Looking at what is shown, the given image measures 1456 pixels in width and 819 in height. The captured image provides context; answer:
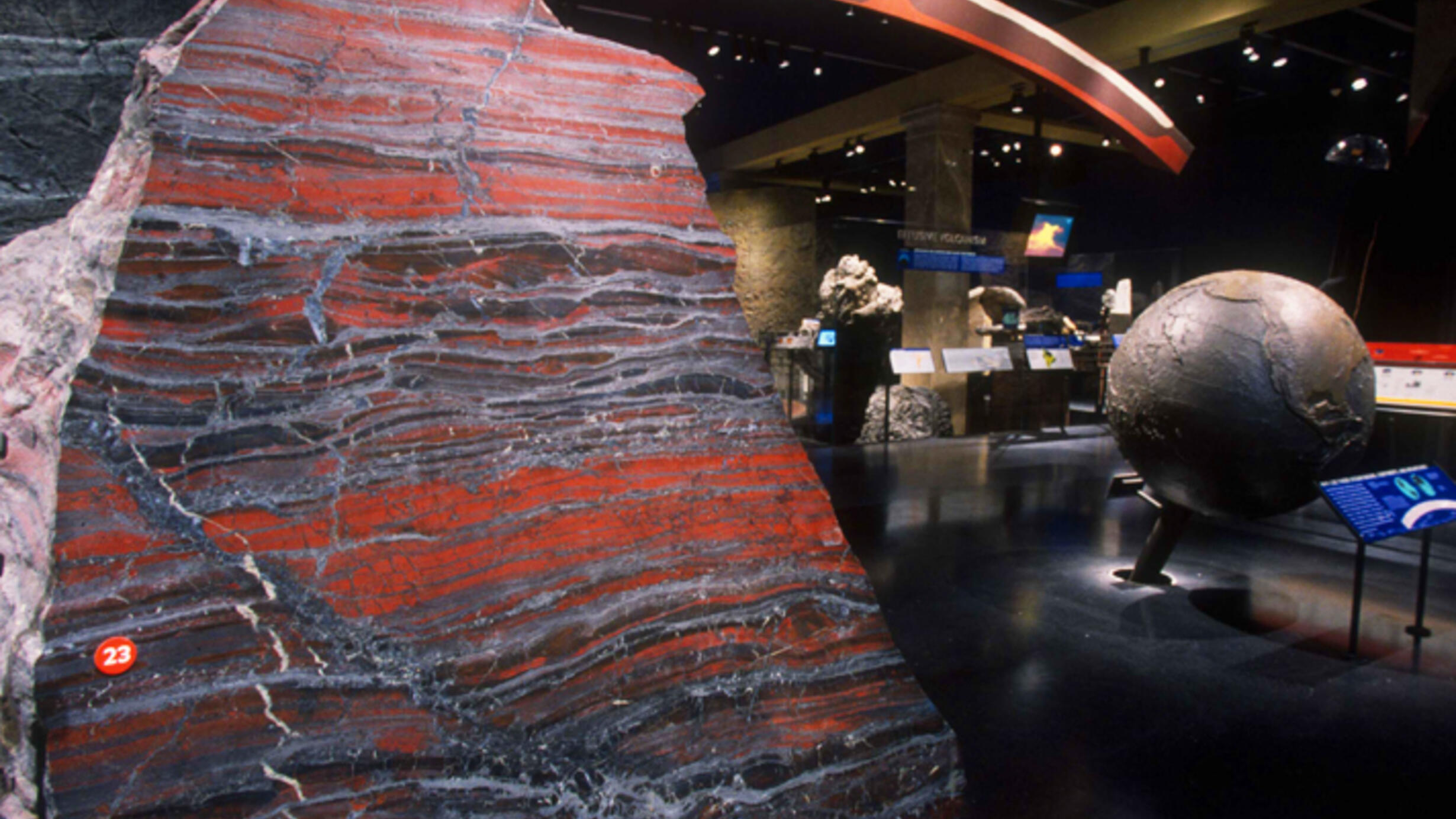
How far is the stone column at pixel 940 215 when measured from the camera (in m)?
7.23

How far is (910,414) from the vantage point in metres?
7.28

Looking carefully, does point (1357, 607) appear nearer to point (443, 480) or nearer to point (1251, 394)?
point (1251, 394)

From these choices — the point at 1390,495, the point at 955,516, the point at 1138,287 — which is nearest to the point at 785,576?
the point at 1390,495

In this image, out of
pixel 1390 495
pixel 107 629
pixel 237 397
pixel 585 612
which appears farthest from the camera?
pixel 1390 495

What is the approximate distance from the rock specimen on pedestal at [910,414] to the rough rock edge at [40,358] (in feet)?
20.7

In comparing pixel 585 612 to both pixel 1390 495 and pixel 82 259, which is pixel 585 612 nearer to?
pixel 82 259

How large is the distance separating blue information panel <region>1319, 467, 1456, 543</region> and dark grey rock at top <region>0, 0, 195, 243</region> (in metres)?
3.53

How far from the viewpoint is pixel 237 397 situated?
1.16m

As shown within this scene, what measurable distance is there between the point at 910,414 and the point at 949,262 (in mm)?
1503

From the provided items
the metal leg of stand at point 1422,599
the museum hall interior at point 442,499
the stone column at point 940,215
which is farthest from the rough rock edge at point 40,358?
the stone column at point 940,215

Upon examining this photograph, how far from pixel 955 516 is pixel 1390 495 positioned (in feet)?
6.05

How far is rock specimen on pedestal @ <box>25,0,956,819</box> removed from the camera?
3.58ft

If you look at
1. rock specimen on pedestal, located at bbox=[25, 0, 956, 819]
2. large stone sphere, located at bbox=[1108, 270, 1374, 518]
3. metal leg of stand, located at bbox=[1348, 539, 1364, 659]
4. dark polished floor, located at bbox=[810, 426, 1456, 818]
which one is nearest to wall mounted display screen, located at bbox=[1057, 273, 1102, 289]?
dark polished floor, located at bbox=[810, 426, 1456, 818]

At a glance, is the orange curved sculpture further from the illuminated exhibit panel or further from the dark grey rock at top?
the dark grey rock at top
